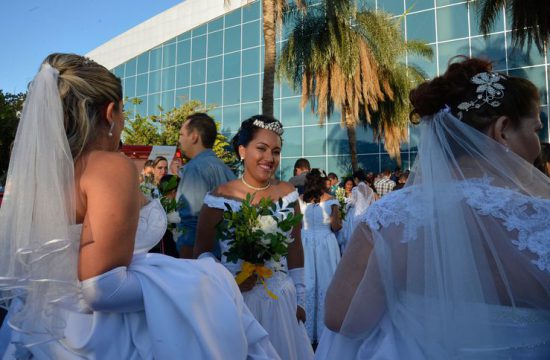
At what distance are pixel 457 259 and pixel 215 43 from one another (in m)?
28.8

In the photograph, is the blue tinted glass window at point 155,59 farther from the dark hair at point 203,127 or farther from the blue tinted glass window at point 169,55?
the dark hair at point 203,127

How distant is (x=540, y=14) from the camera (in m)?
12.8

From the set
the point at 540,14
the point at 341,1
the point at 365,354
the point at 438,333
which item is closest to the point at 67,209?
the point at 365,354

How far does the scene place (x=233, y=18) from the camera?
92.7 feet

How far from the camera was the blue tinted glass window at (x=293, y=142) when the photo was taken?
84.7 feet

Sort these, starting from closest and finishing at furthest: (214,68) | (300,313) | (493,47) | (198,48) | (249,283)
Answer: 1. (249,283)
2. (300,313)
3. (493,47)
4. (214,68)
5. (198,48)

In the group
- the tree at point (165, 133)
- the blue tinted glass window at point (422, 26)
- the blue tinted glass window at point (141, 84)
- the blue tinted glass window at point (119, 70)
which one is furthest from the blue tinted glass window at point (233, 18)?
the blue tinted glass window at point (422, 26)

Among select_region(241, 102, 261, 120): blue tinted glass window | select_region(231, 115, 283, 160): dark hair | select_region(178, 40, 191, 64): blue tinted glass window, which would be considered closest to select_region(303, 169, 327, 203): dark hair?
select_region(231, 115, 283, 160): dark hair

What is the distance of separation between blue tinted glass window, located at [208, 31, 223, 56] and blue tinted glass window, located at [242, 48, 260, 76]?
6.48ft

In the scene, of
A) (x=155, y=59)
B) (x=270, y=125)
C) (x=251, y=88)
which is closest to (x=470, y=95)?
(x=270, y=125)

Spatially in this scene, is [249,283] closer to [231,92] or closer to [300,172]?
[300,172]

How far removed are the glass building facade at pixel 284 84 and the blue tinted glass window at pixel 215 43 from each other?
0.19 feet

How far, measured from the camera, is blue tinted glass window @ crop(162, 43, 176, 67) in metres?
30.7

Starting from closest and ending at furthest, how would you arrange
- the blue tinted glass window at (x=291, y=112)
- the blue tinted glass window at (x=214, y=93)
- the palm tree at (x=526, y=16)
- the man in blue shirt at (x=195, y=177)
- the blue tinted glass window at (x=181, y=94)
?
the man in blue shirt at (x=195, y=177)
the palm tree at (x=526, y=16)
the blue tinted glass window at (x=291, y=112)
the blue tinted glass window at (x=214, y=93)
the blue tinted glass window at (x=181, y=94)
